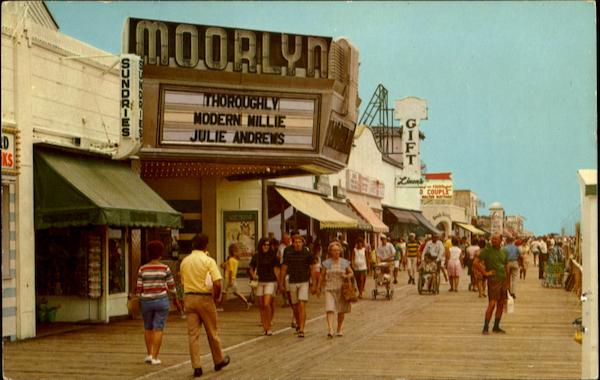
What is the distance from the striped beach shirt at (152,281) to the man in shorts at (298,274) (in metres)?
3.90

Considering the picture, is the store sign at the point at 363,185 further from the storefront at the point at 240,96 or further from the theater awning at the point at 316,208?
the storefront at the point at 240,96

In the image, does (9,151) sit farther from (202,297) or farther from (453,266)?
(453,266)

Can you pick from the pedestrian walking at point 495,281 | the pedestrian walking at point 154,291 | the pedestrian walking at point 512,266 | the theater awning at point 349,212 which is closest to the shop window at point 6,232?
the pedestrian walking at point 154,291

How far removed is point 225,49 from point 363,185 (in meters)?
22.6

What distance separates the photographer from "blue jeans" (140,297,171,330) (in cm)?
1157

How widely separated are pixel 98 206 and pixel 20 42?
3.13 m

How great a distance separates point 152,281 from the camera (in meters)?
11.6

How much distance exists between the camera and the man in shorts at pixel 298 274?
15.1 metres

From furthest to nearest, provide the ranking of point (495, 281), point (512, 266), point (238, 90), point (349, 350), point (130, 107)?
point (512, 266)
point (238, 90)
point (130, 107)
point (495, 281)
point (349, 350)

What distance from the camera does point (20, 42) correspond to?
15000mm

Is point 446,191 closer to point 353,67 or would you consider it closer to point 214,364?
point 353,67

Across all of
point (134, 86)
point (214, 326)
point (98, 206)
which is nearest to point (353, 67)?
point (134, 86)

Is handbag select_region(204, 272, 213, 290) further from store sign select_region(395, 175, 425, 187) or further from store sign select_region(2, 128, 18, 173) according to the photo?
store sign select_region(395, 175, 425, 187)

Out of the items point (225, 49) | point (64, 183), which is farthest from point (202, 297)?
point (225, 49)
